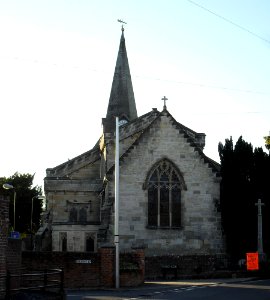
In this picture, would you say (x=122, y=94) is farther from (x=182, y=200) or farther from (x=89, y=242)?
(x=89, y=242)

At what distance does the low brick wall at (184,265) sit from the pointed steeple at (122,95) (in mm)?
18303

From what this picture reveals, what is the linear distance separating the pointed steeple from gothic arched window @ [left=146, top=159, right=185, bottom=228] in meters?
13.2

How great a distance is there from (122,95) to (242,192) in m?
19.0

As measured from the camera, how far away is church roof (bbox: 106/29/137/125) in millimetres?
49562

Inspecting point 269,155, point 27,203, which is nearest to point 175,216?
point 269,155

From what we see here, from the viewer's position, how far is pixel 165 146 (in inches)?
1410

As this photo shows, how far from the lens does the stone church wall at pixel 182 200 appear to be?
34.5 m

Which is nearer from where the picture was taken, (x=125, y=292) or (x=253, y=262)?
(x=125, y=292)

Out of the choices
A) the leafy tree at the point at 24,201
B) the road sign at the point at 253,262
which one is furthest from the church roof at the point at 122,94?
the leafy tree at the point at 24,201

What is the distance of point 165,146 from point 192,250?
271 inches

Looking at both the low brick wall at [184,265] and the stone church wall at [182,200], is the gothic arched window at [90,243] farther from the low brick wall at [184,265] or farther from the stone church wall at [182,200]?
the low brick wall at [184,265]

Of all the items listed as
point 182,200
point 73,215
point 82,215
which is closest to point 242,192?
point 182,200

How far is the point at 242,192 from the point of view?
34.8m

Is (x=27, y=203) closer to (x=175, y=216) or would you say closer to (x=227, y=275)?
(x=175, y=216)
